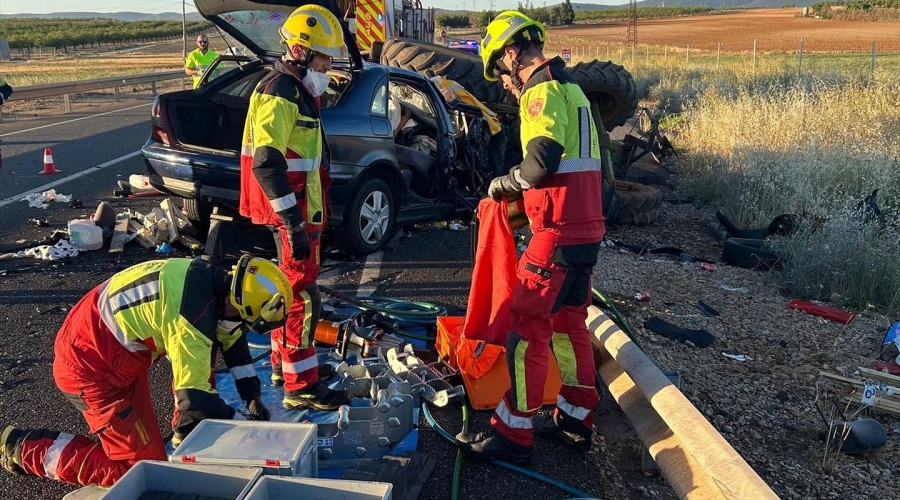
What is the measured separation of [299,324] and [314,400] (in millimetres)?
426

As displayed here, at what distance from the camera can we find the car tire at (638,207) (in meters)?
8.32

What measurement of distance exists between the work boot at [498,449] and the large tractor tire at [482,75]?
24.0 feet

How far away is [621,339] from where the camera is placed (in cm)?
415

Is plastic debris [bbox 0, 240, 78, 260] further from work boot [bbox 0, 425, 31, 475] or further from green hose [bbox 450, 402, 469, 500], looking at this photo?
green hose [bbox 450, 402, 469, 500]

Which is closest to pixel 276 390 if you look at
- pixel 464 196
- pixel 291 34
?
pixel 291 34

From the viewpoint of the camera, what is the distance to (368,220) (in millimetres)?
6395

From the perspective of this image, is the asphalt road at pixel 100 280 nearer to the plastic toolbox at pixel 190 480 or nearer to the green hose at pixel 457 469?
the green hose at pixel 457 469

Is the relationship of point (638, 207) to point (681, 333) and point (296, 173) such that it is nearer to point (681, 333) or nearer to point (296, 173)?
point (681, 333)

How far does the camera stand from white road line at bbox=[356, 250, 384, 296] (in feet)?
18.9

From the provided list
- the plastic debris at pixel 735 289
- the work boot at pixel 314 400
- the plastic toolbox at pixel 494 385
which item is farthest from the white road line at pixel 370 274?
the plastic debris at pixel 735 289

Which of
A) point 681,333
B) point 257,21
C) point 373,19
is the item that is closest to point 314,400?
point 681,333

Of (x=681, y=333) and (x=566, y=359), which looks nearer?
(x=566, y=359)

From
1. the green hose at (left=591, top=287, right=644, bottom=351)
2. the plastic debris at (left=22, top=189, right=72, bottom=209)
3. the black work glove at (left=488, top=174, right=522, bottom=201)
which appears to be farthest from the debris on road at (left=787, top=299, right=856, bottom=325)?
the plastic debris at (left=22, top=189, right=72, bottom=209)

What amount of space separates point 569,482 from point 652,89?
19.9m
